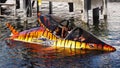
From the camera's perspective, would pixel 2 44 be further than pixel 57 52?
Yes

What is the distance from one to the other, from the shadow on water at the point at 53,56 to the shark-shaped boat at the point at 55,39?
0.41 m

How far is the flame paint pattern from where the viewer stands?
2473 cm

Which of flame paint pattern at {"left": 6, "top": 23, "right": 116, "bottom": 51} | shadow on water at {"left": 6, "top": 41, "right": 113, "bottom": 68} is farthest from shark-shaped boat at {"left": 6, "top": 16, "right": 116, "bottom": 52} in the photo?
shadow on water at {"left": 6, "top": 41, "right": 113, "bottom": 68}

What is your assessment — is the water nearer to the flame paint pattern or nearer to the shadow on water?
the shadow on water

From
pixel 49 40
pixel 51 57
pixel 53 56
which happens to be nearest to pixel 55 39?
pixel 49 40

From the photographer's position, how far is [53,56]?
23672mm

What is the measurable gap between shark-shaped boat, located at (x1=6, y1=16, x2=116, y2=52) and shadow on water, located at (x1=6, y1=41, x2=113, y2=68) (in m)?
0.41

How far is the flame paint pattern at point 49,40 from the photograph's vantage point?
2473cm

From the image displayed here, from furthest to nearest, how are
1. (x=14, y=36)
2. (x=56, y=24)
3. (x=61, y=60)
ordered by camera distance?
(x=14, y=36) < (x=56, y=24) < (x=61, y=60)

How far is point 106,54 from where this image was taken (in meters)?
23.8

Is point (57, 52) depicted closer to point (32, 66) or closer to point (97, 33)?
point (32, 66)

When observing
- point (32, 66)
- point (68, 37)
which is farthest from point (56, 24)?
point (32, 66)

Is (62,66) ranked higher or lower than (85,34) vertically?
lower

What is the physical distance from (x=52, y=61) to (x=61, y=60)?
2.08ft
